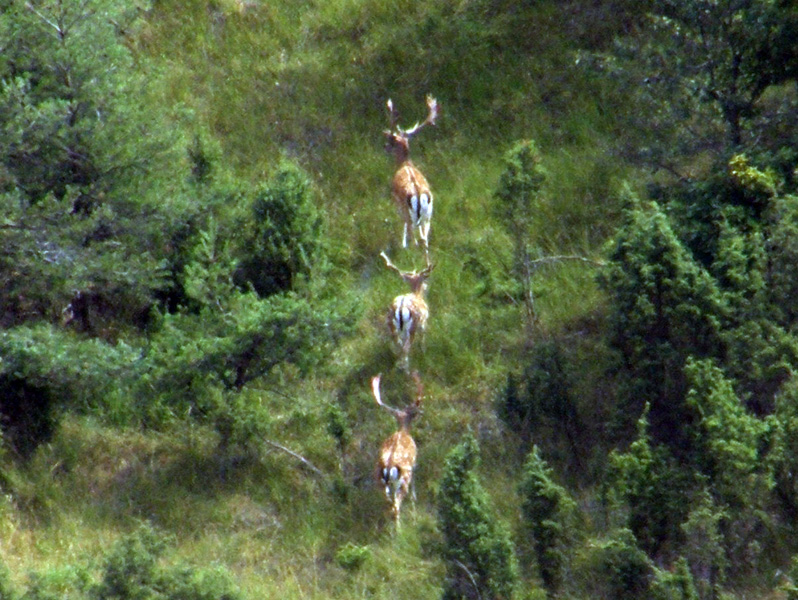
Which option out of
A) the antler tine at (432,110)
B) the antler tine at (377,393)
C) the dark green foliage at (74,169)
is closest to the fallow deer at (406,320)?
the antler tine at (377,393)

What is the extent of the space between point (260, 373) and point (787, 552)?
5.53 m

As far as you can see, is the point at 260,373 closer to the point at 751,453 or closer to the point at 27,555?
the point at 27,555

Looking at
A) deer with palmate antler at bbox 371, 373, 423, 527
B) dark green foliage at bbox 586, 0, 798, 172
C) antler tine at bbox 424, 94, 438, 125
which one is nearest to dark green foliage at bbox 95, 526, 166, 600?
deer with palmate antler at bbox 371, 373, 423, 527

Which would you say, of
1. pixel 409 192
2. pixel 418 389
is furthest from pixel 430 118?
pixel 418 389

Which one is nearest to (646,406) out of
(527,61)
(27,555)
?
(27,555)

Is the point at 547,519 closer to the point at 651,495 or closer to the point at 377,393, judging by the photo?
the point at 651,495

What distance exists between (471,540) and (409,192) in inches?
232

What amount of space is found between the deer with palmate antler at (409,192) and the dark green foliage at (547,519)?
196 inches

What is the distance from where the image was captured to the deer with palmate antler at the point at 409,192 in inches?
587

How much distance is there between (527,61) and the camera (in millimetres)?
17781

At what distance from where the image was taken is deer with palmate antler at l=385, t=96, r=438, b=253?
48.9ft

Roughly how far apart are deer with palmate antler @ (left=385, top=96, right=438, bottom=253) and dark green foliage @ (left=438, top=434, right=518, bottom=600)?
508 centimetres

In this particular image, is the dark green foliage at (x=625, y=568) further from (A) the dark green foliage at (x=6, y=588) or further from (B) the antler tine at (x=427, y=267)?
(B) the antler tine at (x=427, y=267)

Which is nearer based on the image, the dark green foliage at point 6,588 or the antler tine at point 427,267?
the dark green foliage at point 6,588
